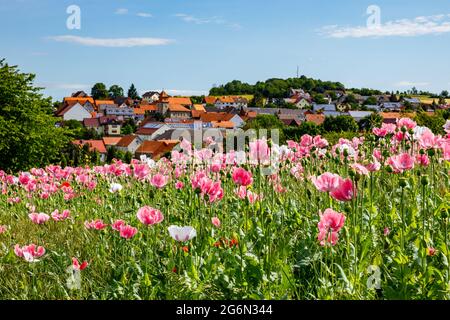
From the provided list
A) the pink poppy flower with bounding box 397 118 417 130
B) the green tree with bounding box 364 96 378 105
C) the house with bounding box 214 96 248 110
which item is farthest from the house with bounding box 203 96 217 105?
the pink poppy flower with bounding box 397 118 417 130

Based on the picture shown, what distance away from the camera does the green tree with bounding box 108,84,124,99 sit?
136250mm

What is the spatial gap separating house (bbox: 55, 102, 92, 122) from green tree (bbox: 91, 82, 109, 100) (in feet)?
45.2

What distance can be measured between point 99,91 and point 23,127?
10858 cm

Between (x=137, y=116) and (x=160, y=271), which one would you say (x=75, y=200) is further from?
(x=137, y=116)

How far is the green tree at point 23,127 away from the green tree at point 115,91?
4267 inches

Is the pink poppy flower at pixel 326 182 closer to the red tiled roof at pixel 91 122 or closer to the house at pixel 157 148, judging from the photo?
the house at pixel 157 148

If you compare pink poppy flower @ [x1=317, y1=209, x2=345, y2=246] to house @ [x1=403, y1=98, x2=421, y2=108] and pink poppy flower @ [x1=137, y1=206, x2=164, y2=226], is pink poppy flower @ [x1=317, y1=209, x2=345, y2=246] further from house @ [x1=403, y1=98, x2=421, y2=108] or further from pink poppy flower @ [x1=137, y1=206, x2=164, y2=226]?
house @ [x1=403, y1=98, x2=421, y2=108]

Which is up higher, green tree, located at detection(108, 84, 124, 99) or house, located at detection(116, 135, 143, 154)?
green tree, located at detection(108, 84, 124, 99)

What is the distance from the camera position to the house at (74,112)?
108750 millimetres

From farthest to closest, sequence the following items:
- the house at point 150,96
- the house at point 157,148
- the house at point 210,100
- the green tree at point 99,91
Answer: the house at point 210,100
the house at point 150,96
the green tree at point 99,91
the house at point 157,148

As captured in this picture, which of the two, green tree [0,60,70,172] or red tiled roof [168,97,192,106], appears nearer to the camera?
green tree [0,60,70,172]

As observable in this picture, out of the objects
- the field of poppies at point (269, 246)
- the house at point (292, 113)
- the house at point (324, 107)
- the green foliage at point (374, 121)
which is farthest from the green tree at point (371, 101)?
the field of poppies at point (269, 246)

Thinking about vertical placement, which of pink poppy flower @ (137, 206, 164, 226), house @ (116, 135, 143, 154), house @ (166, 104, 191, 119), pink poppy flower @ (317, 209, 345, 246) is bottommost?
house @ (116, 135, 143, 154)
